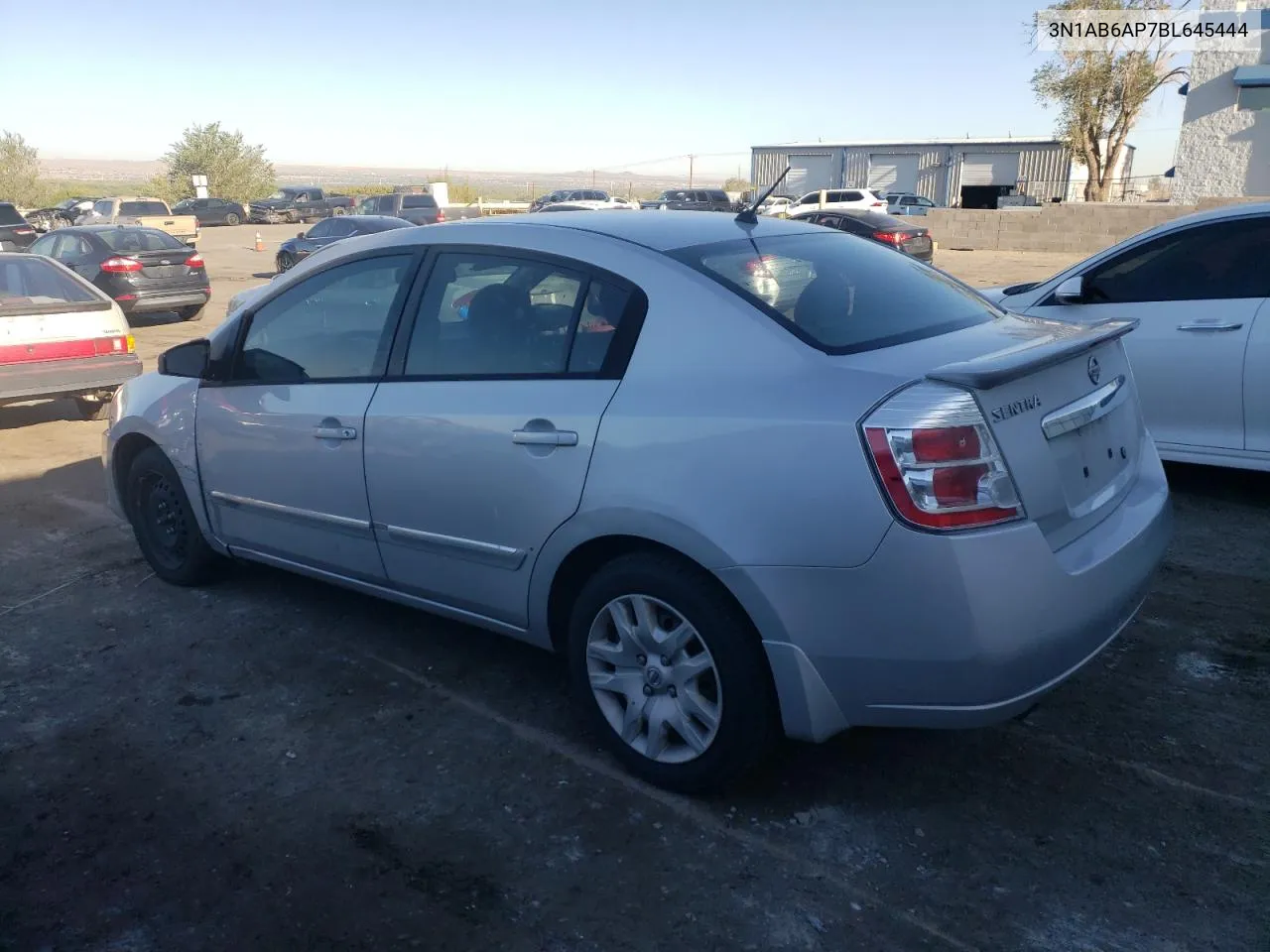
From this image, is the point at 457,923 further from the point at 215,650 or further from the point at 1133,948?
the point at 215,650

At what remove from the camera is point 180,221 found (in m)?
31.9

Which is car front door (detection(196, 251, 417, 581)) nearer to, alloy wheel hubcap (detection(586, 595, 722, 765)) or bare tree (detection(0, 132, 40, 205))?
alloy wheel hubcap (detection(586, 595, 722, 765))

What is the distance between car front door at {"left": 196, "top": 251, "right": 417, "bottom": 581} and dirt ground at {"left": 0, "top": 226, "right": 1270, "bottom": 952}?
486 mm

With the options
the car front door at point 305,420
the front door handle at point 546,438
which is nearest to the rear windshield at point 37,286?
the car front door at point 305,420

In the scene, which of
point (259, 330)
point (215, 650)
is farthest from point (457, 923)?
point (259, 330)

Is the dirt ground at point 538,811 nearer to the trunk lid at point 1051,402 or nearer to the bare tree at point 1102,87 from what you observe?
the trunk lid at point 1051,402

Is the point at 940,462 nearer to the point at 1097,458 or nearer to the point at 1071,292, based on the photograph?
the point at 1097,458

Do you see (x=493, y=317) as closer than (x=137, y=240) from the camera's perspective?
Yes

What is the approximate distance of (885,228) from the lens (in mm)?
24219

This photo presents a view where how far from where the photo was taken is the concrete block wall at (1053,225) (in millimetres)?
26297

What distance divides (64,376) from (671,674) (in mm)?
7133

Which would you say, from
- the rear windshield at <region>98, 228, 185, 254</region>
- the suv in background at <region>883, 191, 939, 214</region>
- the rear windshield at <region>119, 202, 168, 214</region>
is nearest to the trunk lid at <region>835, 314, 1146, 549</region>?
the rear windshield at <region>98, 228, 185, 254</region>

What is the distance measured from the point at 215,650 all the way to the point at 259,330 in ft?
4.36

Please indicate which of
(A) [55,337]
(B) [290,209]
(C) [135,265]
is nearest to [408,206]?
(C) [135,265]
